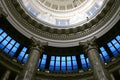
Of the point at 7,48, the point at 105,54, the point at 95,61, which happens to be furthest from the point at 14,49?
the point at 105,54

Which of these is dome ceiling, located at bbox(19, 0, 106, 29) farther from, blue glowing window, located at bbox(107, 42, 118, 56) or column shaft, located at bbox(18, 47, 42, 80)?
column shaft, located at bbox(18, 47, 42, 80)

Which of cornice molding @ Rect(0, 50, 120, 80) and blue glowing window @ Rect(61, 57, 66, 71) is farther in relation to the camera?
blue glowing window @ Rect(61, 57, 66, 71)

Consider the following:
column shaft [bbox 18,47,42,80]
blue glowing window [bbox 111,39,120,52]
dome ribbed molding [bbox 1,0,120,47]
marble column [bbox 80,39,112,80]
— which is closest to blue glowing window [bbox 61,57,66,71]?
dome ribbed molding [bbox 1,0,120,47]

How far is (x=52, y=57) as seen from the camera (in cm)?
2564

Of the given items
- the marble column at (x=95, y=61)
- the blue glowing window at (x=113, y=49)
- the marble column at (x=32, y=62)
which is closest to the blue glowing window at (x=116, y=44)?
the blue glowing window at (x=113, y=49)

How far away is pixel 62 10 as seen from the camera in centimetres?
3603

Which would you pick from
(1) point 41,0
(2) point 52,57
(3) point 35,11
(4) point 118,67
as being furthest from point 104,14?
(1) point 41,0

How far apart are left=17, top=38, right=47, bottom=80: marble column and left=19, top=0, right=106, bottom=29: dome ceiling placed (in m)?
8.39

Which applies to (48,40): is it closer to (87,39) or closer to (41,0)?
(87,39)

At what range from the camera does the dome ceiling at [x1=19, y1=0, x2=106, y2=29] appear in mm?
31078

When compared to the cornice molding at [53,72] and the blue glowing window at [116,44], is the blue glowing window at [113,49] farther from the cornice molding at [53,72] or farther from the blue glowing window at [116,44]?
the cornice molding at [53,72]

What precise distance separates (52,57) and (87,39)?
19.1 feet

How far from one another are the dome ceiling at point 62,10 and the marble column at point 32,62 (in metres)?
8.39

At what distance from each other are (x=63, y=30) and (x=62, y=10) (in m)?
10.3
